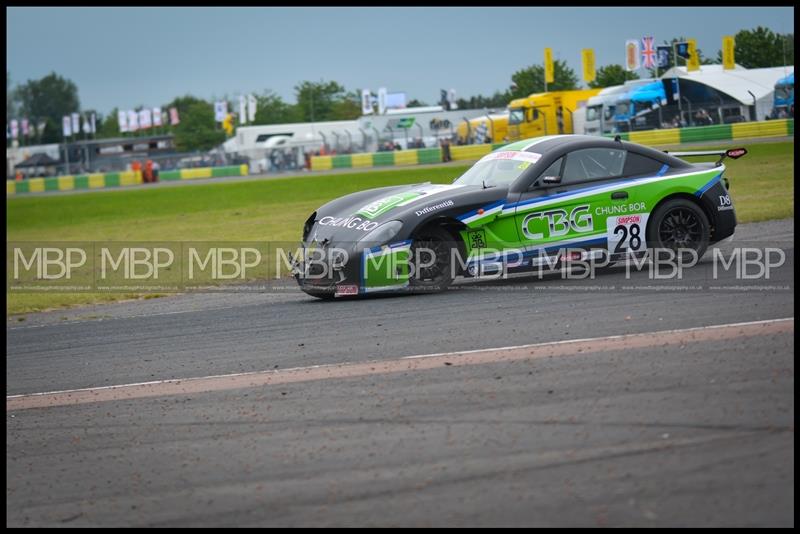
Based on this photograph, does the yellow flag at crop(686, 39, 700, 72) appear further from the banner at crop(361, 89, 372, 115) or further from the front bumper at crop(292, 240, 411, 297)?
the banner at crop(361, 89, 372, 115)

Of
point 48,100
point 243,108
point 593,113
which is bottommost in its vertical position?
point 593,113

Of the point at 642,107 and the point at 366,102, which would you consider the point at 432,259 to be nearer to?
the point at 642,107

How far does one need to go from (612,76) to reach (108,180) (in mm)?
28035

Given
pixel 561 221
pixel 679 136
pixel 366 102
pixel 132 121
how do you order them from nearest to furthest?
pixel 561 221 → pixel 679 136 → pixel 366 102 → pixel 132 121

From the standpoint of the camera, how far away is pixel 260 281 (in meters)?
14.8

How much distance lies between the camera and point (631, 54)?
4053 centimetres

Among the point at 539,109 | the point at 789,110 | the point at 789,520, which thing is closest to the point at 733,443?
the point at 789,520

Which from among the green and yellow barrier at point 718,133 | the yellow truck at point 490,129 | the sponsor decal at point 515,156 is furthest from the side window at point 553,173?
the yellow truck at point 490,129

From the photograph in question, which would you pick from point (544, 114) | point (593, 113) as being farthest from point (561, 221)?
point (544, 114)

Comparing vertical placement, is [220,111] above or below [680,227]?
above

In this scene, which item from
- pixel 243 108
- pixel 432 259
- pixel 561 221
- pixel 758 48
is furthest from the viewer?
pixel 243 108

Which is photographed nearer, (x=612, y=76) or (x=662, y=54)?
(x=662, y=54)

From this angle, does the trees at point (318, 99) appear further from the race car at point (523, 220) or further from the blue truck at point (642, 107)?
the race car at point (523, 220)

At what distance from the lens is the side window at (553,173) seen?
419 inches
